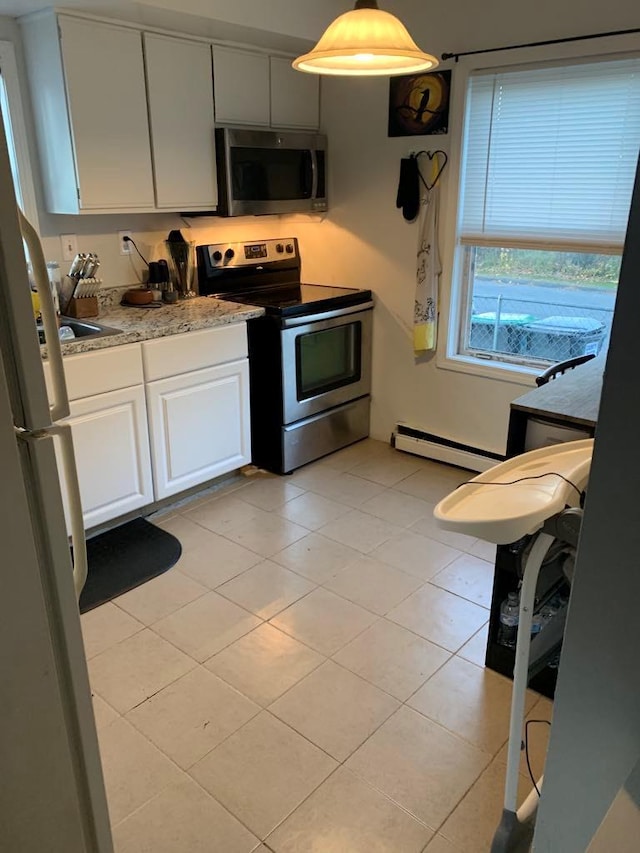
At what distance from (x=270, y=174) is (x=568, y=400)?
2280 millimetres

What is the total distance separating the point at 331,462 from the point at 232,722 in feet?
6.52

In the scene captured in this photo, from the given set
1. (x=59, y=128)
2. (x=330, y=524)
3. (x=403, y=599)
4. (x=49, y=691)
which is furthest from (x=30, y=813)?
(x=59, y=128)

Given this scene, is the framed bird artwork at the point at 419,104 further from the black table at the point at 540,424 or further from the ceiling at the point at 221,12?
the black table at the point at 540,424

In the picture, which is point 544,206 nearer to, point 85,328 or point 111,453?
point 85,328

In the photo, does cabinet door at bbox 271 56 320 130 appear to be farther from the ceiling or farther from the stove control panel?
the stove control panel

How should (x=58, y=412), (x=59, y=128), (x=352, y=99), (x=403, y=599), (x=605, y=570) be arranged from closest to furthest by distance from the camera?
(x=605, y=570), (x=58, y=412), (x=403, y=599), (x=59, y=128), (x=352, y=99)

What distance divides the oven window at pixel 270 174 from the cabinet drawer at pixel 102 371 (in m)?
1.14

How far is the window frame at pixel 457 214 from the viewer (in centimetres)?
280

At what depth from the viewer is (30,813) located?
1.09 meters

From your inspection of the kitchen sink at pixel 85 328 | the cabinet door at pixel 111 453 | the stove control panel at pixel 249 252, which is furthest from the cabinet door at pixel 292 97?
the cabinet door at pixel 111 453

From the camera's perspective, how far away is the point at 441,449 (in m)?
3.79

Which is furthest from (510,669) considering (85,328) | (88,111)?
(88,111)

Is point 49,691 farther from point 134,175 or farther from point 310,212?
point 310,212

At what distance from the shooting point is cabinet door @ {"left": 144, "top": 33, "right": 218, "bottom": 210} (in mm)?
2977
